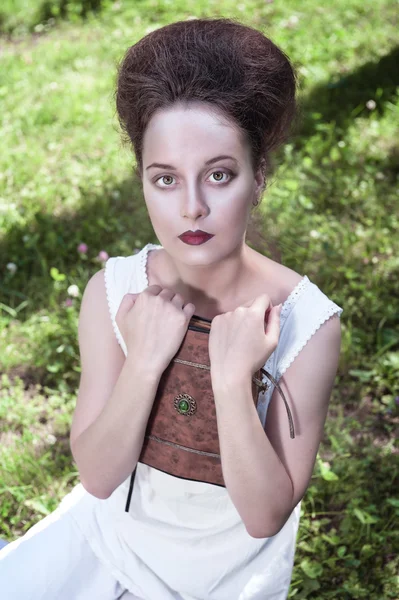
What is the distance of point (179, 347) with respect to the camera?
161cm

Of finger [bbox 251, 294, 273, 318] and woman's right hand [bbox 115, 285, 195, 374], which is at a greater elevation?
finger [bbox 251, 294, 273, 318]

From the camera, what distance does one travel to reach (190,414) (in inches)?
63.6

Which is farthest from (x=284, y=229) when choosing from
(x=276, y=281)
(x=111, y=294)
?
(x=111, y=294)

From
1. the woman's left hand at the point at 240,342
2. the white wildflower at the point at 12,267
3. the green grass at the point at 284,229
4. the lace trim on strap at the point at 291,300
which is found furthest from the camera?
the white wildflower at the point at 12,267

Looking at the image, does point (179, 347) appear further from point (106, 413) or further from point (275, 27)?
point (275, 27)

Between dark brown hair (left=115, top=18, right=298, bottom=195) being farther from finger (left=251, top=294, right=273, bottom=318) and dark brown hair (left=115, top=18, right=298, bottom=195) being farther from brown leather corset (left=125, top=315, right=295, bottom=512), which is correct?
brown leather corset (left=125, top=315, right=295, bottom=512)

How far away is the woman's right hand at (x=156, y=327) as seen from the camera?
159 centimetres

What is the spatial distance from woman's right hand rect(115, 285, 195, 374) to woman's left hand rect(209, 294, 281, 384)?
85mm

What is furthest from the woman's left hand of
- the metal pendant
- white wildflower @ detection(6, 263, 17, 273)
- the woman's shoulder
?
white wildflower @ detection(6, 263, 17, 273)

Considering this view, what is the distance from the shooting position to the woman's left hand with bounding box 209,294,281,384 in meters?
1.53

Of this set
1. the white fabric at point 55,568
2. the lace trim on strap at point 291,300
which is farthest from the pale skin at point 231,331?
the white fabric at point 55,568

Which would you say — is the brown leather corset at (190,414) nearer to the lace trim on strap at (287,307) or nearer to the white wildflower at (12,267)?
the lace trim on strap at (287,307)

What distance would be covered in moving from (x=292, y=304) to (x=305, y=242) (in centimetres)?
212

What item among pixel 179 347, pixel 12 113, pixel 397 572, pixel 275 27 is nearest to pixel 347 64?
pixel 275 27
